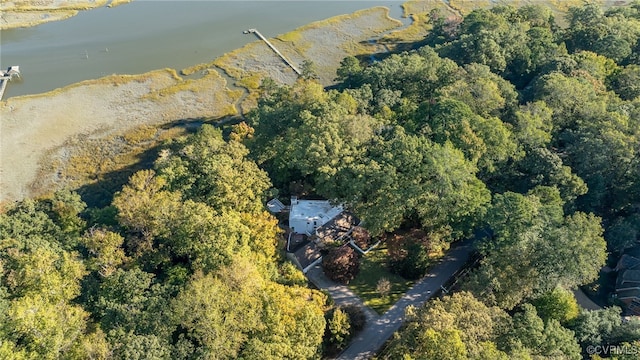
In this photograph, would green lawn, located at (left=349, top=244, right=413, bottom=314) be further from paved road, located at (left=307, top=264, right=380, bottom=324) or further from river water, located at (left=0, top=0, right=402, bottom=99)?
river water, located at (left=0, top=0, right=402, bottom=99)

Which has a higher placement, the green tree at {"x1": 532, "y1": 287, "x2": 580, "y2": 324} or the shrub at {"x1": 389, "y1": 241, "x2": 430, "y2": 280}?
the green tree at {"x1": 532, "y1": 287, "x2": 580, "y2": 324}

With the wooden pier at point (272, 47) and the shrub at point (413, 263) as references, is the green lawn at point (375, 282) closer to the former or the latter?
the shrub at point (413, 263)

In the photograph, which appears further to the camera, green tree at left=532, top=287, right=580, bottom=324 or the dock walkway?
the dock walkway

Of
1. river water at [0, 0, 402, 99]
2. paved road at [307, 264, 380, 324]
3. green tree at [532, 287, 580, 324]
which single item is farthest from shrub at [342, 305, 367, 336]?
river water at [0, 0, 402, 99]

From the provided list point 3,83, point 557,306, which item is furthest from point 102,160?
point 557,306

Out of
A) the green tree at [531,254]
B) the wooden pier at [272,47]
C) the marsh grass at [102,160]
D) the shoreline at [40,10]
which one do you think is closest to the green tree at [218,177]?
the marsh grass at [102,160]

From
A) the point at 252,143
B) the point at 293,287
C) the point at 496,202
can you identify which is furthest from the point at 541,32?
the point at 293,287

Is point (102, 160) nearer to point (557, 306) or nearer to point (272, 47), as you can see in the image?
point (272, 47)
